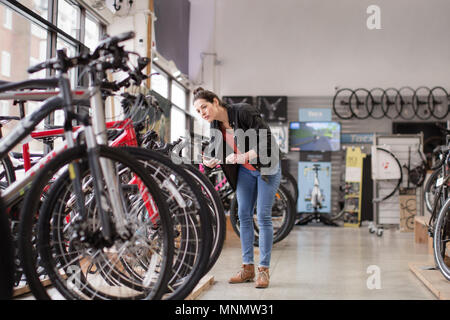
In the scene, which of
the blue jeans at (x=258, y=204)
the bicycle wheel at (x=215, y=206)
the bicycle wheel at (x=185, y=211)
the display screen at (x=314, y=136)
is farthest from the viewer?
the display screen at (x=314, y=136)

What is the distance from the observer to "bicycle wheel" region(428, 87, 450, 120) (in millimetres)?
9477

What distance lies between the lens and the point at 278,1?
10.1 meters

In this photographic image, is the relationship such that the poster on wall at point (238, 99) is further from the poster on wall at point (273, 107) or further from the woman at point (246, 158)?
the woman at point (246, 158)

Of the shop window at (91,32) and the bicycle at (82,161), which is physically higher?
the shop window at (91,32)

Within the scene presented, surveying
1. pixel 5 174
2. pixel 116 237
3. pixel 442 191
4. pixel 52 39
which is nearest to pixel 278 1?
pixel 52 39

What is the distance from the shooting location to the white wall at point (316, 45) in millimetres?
9719

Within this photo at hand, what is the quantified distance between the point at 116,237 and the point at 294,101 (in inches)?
340

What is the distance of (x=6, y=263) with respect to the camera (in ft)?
4.76

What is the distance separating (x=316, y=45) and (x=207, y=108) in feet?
24.8

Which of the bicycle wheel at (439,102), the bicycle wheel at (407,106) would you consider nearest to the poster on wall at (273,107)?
the bicycle wheel at (407,106)

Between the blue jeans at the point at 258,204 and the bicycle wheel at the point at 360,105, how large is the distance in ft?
22.4

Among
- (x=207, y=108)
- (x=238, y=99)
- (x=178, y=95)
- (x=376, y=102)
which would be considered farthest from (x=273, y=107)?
(x=207, y=108)

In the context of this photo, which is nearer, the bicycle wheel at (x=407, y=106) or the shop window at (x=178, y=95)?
the shop window at (x=178, y=95)

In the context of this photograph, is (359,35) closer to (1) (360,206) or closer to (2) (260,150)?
(1) (360,206)
